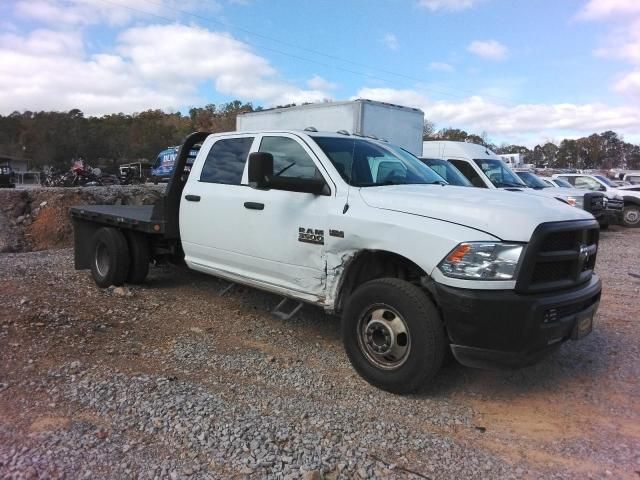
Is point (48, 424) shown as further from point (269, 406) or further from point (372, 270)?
point (372, 270)

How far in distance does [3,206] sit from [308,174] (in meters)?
12.5

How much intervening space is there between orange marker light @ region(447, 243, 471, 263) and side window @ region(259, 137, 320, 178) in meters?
1.54

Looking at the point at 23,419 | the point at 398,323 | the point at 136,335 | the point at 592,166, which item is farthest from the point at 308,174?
the point at 592,166

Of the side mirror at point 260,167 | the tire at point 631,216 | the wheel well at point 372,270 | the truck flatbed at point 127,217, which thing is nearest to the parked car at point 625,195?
the tire at point 631,216

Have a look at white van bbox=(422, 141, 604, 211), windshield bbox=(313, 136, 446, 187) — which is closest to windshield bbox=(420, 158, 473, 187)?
windshield bbox=(313, 136, 446, 187)

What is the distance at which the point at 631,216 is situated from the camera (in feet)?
61.9

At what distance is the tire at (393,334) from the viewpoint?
3695 millimetres

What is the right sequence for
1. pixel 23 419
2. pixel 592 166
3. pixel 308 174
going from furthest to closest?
pixel 592 166 → pixel 308 174 → pixel 23 419

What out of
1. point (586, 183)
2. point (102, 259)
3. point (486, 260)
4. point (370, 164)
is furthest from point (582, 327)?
point (586, 183)

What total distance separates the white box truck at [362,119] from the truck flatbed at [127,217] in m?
4.76

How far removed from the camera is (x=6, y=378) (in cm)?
410

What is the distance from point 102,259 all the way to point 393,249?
15.6 ft

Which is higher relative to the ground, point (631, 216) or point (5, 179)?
point (5, 179)

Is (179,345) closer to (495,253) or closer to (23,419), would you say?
(23,419)
